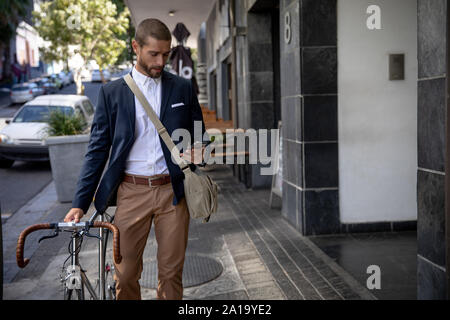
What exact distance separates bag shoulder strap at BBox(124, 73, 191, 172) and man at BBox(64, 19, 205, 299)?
0.04 metres

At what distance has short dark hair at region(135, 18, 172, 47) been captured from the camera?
2928mm

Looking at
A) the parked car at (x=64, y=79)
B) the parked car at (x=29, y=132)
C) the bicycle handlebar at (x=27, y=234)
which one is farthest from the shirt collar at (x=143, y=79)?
the parked car at (x=64, y=79)

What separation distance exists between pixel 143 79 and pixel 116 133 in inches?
14.0

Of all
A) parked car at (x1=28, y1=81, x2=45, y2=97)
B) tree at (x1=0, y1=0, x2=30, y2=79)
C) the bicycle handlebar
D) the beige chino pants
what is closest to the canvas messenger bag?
the beige chino pants

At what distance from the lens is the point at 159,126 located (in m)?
3.13

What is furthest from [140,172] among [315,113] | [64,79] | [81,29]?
[64,79]

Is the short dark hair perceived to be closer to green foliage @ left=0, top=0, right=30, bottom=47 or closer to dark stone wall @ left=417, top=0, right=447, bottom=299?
dark stone wall @ left=417, top=0, right=447, bottom=299

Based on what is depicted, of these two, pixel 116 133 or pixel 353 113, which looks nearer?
pixel 116 133

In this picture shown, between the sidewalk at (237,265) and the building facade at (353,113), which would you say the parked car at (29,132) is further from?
the building facade at (353,113)

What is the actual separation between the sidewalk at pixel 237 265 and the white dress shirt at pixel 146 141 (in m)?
1.65

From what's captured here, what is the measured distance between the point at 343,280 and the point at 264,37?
5507 millimetres

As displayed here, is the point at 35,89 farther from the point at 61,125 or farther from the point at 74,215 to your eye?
the point at 74,215

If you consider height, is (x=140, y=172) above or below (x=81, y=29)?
below
